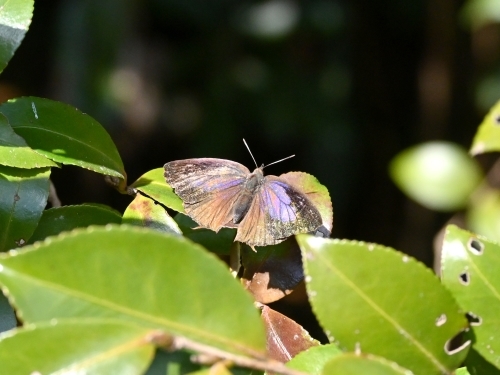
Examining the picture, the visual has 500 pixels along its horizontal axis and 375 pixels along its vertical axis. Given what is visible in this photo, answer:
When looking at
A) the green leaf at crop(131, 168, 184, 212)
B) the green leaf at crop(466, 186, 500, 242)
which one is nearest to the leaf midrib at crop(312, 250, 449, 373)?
the green leaf at crop(131, 168, 184, 212)

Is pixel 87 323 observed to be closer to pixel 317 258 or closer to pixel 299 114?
pixel 317 258

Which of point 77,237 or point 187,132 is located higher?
point 77,237

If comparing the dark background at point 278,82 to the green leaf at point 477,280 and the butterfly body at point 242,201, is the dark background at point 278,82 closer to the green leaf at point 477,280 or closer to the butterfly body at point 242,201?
the butterfly body at point 242,201

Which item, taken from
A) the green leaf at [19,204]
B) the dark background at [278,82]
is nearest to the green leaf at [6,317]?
the green leaf at [19,204]

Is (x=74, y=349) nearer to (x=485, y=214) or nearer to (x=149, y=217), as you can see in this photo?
(x=149, y=217)

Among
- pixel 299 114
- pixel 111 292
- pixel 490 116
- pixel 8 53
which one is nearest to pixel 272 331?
pixel 111 292

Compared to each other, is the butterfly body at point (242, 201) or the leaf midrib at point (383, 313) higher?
the leaf midrib at point (383, 313)

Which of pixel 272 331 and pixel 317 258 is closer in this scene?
pixel 317 258
